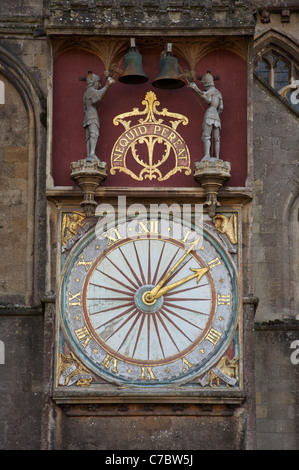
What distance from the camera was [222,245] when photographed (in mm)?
22141

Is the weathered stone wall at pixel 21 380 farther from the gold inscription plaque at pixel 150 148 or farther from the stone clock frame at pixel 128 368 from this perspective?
the gold inscription plaque at pixel 150 148

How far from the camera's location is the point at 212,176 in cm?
2212

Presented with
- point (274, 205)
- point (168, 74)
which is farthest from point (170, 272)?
point (274, 205)

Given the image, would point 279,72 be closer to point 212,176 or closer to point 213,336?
point 212,176

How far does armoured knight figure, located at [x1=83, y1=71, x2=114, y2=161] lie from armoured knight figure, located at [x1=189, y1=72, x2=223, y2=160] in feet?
3.37

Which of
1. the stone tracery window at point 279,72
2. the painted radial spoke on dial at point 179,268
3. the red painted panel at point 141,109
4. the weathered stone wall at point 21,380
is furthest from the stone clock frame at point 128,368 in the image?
the stone tracery window at point 279,72

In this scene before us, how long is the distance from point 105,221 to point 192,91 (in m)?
1.82

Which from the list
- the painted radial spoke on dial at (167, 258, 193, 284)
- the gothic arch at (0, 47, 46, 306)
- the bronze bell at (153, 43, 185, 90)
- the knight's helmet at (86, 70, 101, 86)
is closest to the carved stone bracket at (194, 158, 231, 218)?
the painted radial spoke on dial at (167, 258, 193, 284)

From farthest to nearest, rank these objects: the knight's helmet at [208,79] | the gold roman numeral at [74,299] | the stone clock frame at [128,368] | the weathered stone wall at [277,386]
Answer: the weathered stone wall at [277,386] → the knight's helmet at [208,79] → the gold roman numeral at [74,299] → the stone clock frame at [128,368]

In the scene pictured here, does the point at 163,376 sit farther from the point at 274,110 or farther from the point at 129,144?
the point at 274,110

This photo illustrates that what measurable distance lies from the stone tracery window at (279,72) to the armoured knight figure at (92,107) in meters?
3.70

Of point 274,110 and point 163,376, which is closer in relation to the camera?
point 163,376

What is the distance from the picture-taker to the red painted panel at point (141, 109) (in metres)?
22.4

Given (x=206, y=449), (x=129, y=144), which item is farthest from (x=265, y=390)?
(x=129, y=144)
